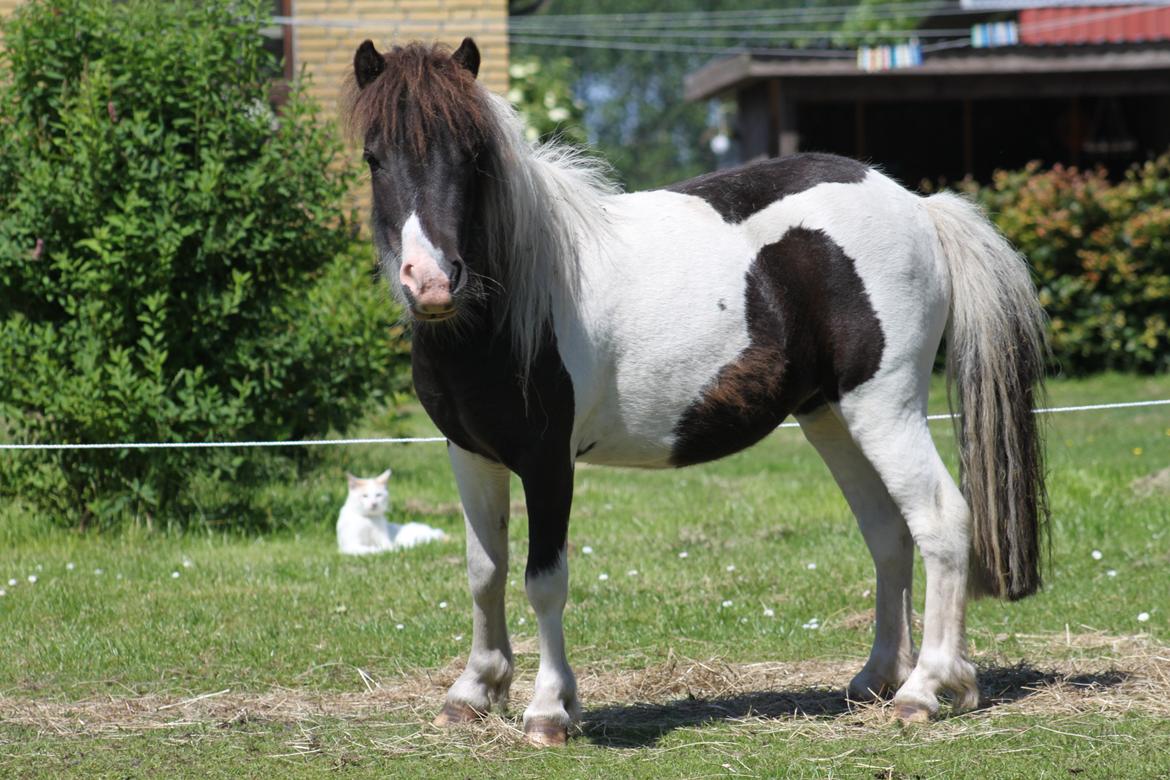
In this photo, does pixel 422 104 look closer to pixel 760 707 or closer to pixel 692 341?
pixel 692 341

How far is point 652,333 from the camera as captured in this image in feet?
15.2

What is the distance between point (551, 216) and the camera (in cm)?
457

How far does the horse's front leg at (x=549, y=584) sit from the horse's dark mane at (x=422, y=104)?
112 cm

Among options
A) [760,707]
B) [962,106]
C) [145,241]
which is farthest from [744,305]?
[962,106]

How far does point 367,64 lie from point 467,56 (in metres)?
0.32

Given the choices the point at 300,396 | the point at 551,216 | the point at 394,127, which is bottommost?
the point at 300,396

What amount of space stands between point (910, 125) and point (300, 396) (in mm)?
14356

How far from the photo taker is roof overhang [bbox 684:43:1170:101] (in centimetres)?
1638

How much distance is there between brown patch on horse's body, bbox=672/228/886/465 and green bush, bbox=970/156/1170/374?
37.3 ft

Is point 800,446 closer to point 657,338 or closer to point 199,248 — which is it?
point 199,248

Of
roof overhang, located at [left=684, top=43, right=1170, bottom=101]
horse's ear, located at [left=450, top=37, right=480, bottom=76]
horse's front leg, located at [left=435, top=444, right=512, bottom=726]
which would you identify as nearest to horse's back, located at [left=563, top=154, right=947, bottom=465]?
horse's front leg, located at [left=435, top=444, right=512, bottom=726]

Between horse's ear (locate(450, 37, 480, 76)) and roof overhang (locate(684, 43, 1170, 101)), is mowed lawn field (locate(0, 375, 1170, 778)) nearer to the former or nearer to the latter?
horse's ear (locate(450, 37, 480, 76))

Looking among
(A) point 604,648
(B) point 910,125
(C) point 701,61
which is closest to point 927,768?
(A) point 604,648

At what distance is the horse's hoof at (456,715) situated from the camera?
475 cm
